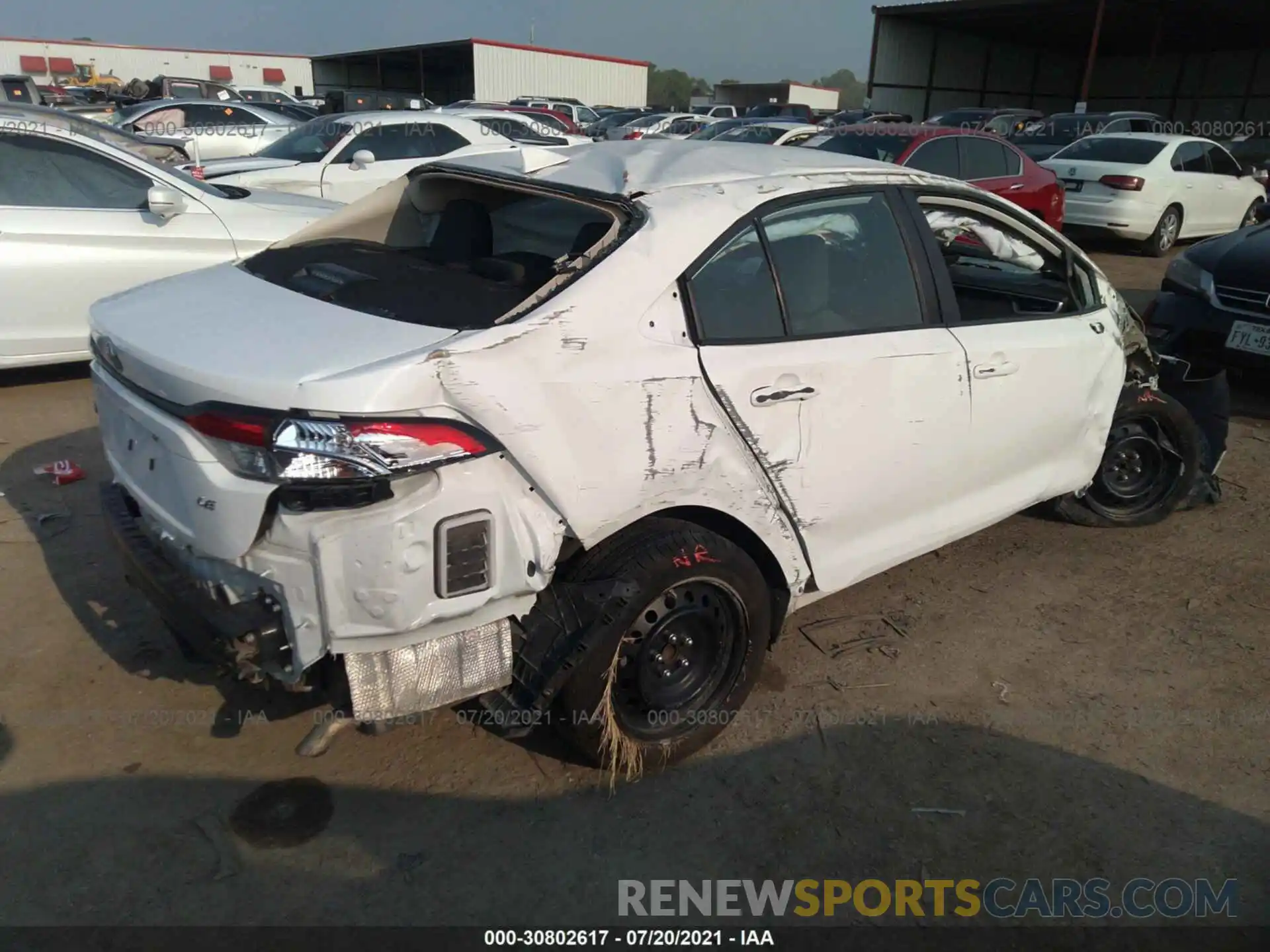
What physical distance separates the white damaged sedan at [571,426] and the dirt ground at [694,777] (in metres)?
0.26

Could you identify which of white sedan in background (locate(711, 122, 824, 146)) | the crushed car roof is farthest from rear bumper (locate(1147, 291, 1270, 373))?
white sedan in background (locate(711, 122, 824, 146))

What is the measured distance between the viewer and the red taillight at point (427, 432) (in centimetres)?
213

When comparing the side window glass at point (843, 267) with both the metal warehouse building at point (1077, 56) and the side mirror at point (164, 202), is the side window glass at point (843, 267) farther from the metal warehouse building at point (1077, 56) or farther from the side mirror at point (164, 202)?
the metal warehouse building at point (1077, 56)

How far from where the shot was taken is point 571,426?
93.0 inches

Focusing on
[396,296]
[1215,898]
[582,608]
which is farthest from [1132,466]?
[396,296]

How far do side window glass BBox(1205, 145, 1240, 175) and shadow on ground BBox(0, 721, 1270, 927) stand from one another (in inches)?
490

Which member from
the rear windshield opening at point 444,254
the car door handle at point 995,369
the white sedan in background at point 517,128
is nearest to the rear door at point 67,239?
the rear windshield opening at point 444,254

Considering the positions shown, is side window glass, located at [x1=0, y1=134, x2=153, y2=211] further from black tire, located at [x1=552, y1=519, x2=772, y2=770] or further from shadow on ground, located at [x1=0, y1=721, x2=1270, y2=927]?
black tire, located at [x1=552, y1=519, x2=772, y2=770]

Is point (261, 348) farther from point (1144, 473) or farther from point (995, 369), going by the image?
point (1144, 473)

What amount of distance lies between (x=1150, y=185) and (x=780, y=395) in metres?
11.0

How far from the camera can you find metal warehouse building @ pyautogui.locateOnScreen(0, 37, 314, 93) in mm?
45344

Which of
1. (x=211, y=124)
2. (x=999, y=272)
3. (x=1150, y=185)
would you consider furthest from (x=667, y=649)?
(x=211, y=124)

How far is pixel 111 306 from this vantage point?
288cm

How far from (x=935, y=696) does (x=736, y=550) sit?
1.06 metres
